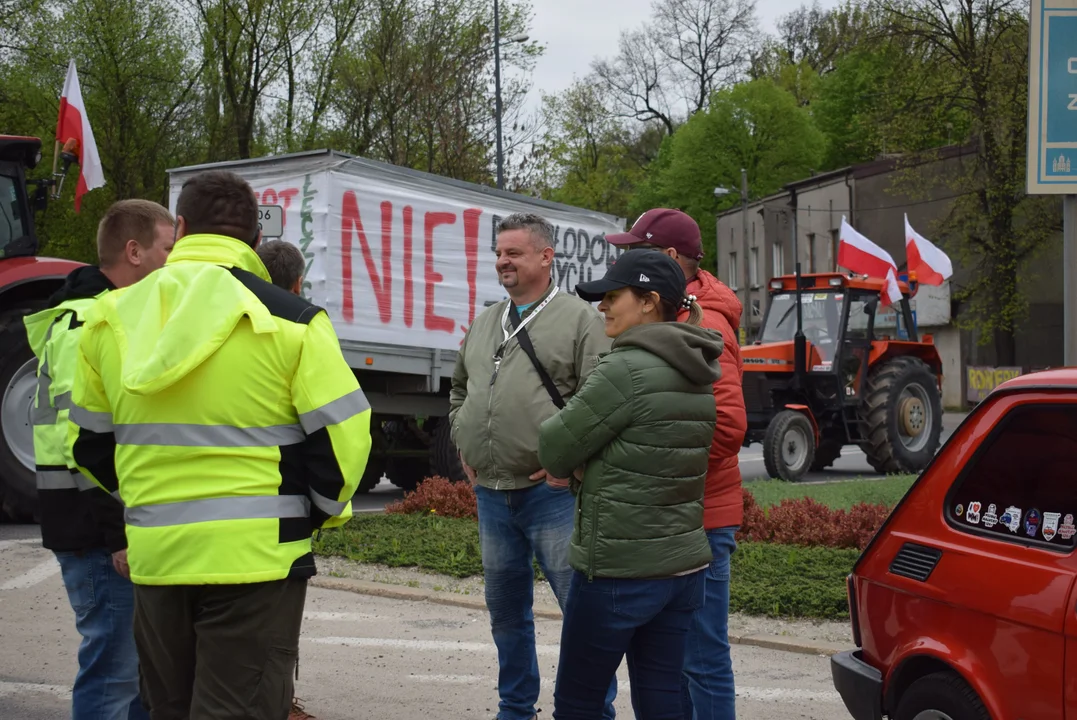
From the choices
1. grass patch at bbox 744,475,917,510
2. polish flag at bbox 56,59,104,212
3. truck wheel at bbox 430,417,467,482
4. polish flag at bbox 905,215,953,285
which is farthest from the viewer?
polish flag at bbox 905,215,953,285

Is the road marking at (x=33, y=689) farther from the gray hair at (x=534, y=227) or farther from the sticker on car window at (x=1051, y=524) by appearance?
the sticker on car window at (x=1051, y=524)

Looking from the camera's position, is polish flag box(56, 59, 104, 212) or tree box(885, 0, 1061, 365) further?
tree box(885, 0, 1061, 365)

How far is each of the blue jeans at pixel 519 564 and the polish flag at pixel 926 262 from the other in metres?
13.8

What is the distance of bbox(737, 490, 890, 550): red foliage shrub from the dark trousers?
256 inches

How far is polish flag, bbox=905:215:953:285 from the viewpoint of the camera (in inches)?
691

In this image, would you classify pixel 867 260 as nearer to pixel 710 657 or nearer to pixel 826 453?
pixel 826 453

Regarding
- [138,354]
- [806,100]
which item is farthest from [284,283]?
[806,100]

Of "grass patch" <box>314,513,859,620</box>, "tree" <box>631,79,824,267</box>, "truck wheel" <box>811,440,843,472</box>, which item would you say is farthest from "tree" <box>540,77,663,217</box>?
"grass patch" <box>314,513,859,620</box>

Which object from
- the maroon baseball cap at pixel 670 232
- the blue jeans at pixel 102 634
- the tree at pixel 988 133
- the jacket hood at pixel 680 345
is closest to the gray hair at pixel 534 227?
the maroon baseball cap at pixel 670 232

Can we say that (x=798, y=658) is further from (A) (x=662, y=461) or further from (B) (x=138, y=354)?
(B) (x=138, y=354)

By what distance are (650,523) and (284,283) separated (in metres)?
1.99

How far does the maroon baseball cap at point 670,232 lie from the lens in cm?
437

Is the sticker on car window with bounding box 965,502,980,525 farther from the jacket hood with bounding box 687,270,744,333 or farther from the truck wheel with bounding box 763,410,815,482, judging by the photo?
the truck wheel with bounding box 763,410,815,482

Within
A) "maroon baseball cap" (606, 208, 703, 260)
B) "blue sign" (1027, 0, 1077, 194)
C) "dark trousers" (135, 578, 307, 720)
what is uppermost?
"blue sign" (1027, 0, 1077, 194)
